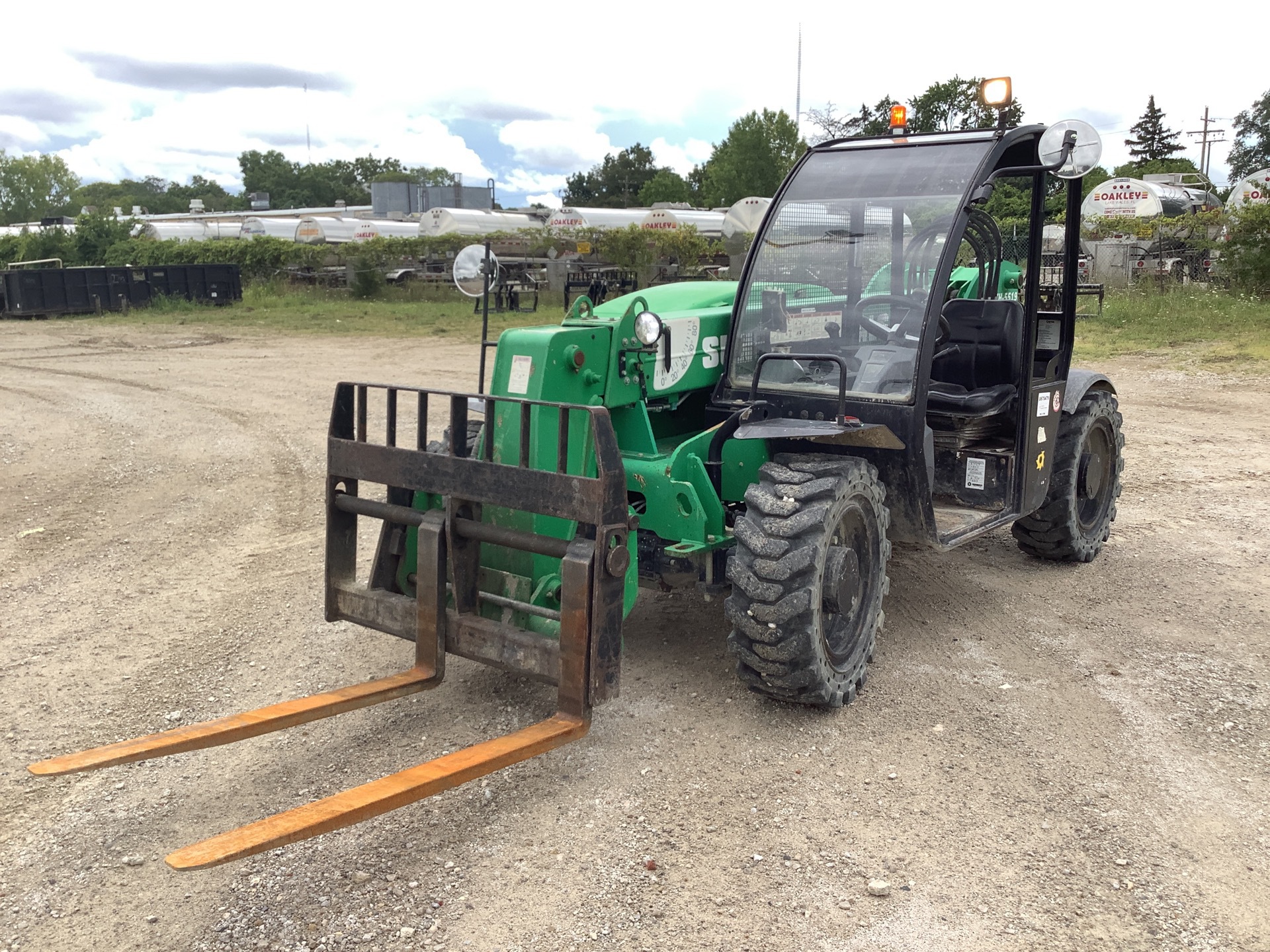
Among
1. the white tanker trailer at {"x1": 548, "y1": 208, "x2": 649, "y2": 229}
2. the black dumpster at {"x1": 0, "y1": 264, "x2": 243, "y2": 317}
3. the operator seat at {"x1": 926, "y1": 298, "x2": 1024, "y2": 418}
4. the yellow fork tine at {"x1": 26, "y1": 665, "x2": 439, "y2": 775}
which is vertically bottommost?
the yellow fork tine at {"x1": 26, "y1": 665, "x2": 439, "y2": 775}

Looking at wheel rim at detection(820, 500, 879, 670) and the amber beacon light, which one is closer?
wheel rim at detection(820, 500, 879, 670)

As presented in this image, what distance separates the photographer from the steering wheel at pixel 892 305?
4.76 m

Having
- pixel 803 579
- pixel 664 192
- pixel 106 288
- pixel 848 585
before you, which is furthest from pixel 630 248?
pixel 664 192

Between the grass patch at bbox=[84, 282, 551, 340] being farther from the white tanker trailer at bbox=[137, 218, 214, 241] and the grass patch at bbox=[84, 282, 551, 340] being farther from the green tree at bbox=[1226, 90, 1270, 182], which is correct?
the green tree at bbox=[1226, 90, 1270, 182]

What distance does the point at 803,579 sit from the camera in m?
4.13

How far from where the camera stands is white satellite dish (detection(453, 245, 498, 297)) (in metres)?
4.91

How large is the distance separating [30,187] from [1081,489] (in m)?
98.3

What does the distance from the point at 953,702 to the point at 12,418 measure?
10840 mm

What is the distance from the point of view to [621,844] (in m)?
3.55

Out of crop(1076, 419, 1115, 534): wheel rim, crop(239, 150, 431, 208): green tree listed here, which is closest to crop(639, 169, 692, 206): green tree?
crop(239, 150, 431, 208): green tree

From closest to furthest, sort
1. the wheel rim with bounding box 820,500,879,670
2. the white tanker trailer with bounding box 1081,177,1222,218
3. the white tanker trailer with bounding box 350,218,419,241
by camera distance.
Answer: the wheel rim with bounding box 820,500,879,670 < the white tanker trailer with bounding box 1081,177,1222,218 < the white tanker trailer with bounding box 350,218,419,241

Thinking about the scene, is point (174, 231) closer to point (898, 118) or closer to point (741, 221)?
point (741, 221)

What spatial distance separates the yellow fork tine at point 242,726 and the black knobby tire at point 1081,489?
3810mm

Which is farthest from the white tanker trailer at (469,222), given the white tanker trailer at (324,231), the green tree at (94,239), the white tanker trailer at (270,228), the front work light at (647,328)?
the front work light at (647,328)
